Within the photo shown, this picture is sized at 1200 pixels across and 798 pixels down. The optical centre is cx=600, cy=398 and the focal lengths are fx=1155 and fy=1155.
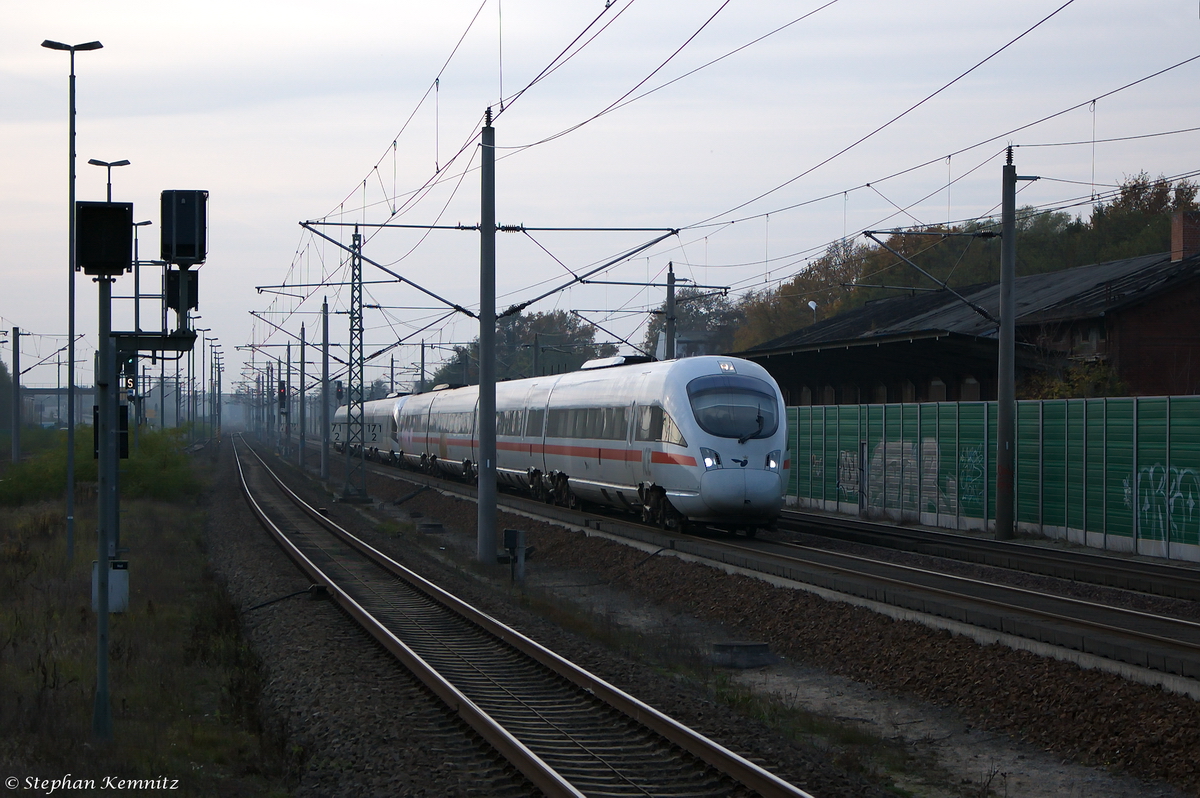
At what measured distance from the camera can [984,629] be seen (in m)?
12.0

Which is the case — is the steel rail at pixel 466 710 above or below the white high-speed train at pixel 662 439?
below

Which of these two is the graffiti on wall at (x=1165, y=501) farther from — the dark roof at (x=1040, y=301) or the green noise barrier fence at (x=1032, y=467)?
the dark roof at (x=1040, y=301)

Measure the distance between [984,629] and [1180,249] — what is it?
1367 inches

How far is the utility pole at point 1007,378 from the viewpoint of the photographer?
79.5ft

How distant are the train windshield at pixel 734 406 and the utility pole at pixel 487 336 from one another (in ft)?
12.6

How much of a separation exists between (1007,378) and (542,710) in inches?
668

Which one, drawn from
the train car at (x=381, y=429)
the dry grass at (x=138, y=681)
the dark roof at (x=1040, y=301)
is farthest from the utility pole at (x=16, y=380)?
the dark roof at (x=1040, y=301)

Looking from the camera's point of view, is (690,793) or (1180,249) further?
(1180,249)

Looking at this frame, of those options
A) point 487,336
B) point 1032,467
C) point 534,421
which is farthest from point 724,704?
point 534,421

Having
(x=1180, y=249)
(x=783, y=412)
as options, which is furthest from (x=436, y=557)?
(x=1180, y=249)

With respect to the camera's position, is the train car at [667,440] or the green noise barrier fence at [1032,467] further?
the train car at [667,440]

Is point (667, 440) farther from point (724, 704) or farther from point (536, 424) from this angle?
point (724, 704)

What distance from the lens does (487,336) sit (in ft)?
69.6

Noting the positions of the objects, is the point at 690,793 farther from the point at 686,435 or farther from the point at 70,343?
the point at 70,343
